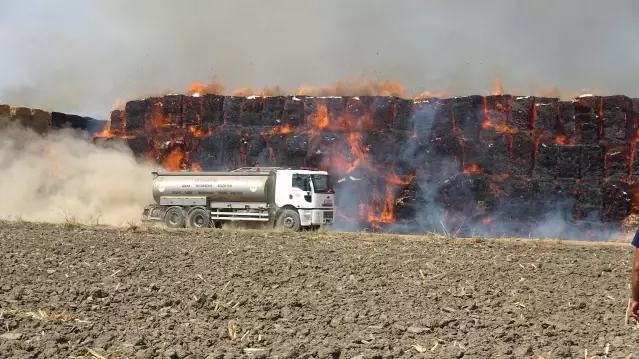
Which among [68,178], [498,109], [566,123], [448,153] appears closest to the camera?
[566,123]

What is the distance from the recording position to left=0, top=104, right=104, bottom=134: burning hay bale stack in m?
33.9

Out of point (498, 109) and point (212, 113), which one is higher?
point (498, 109)

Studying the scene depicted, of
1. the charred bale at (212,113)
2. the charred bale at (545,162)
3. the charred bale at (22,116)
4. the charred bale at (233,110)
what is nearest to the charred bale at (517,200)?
the charred bale at (545,162)

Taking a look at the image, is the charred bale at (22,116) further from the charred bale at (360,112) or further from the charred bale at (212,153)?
the charred bale at (360,112)

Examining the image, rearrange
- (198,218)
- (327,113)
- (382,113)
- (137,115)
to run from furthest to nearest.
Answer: (137,115), (327,113), (382,113), (198,218)

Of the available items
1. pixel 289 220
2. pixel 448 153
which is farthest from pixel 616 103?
pixel 289 220

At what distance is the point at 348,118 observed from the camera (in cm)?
3138

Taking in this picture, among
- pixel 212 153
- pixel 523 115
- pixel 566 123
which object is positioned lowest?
pixel 212 153

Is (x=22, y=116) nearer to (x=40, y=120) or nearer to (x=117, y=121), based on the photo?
(x=40, y=120)

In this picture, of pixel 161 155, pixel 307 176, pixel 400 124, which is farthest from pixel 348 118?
pixel 161 155

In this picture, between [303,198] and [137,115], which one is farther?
[137,115]

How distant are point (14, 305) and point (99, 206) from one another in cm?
2451

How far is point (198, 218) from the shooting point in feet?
86.9

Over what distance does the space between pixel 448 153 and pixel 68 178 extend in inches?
733
